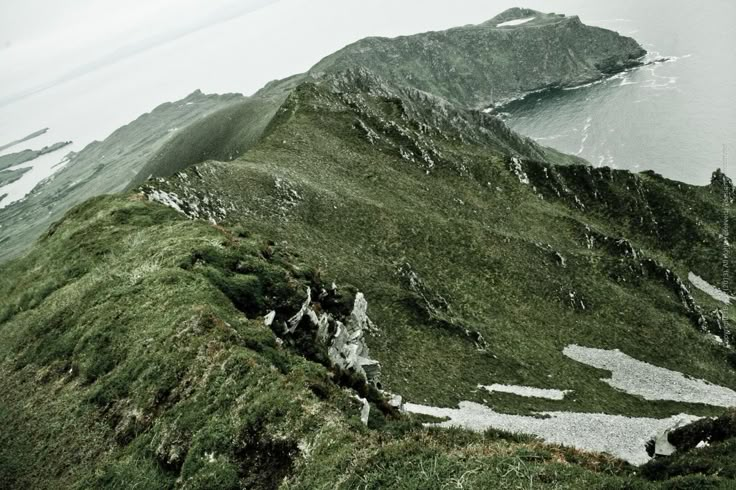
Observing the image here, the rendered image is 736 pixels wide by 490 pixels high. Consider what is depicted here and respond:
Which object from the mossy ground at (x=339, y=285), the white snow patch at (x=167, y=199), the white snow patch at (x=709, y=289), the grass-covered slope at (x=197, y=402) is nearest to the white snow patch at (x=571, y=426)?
the mossy ground at (x=339, y=285)

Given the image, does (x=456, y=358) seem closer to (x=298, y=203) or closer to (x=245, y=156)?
(x=298, y=203)

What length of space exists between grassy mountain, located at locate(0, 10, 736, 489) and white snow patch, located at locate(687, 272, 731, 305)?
7.07ft

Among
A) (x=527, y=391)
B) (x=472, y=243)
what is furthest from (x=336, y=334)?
(x=472, y=243)

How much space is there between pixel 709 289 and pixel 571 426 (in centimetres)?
6991

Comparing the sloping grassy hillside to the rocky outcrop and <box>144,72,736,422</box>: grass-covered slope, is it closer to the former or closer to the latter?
the rocky outcrop

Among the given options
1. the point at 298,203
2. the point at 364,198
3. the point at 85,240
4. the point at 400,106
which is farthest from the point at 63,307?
the point at 400,106

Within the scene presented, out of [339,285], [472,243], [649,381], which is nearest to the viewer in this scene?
[339,285]

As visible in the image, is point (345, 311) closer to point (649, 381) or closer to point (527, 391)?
point (527, 391)

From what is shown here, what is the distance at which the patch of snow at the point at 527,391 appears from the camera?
4762cm

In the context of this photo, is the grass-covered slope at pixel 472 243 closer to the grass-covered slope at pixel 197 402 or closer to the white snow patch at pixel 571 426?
the white snow patch at pixel 571 426

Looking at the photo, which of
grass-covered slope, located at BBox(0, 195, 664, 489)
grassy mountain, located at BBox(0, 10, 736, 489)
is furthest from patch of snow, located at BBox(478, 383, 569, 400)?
grass-covered slope, located at BBox(0, 195, 664, 489)

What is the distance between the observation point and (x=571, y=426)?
4200cm

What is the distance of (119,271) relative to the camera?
33.2 m

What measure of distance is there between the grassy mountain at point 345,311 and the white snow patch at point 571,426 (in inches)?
83.7
